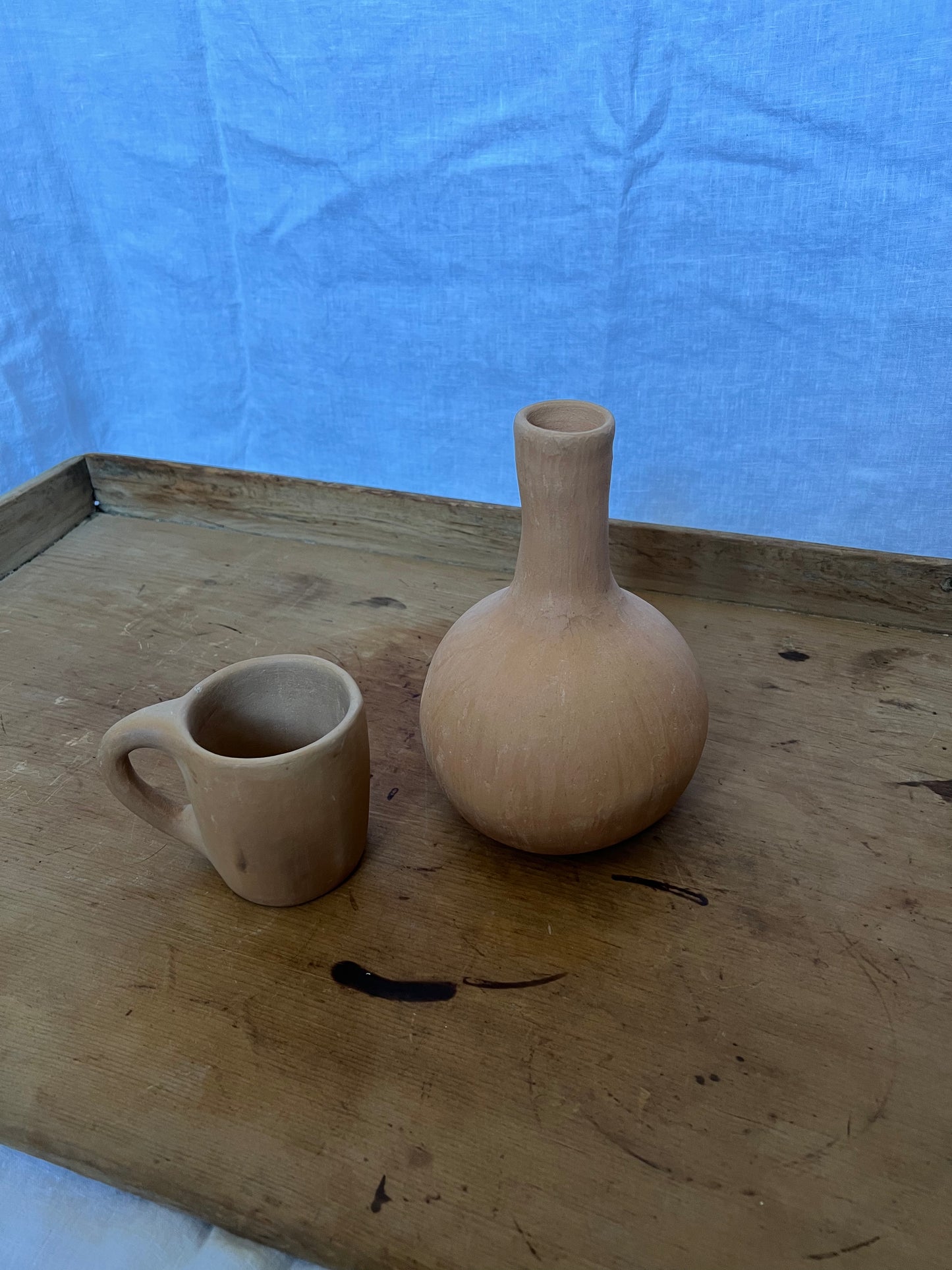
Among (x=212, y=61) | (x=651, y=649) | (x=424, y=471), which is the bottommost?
(x=424, y=471)

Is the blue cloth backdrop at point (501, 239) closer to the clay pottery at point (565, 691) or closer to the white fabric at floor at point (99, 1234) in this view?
the clay pottery at point (565, 691)

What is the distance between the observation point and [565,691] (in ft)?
1.88

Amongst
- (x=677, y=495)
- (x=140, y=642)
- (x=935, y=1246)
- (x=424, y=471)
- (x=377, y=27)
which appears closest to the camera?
(x=935, y=1246)

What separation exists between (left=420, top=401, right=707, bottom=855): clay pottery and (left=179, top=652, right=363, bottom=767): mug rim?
0.06 m

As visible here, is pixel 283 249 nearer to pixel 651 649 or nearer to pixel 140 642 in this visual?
pixel 140 642

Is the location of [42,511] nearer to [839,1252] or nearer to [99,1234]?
[99,1234]

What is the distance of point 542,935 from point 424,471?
0.91 m

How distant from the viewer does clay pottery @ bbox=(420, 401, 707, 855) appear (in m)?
0.57

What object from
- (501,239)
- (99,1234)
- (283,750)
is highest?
(501,239)

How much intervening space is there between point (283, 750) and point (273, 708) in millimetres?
29

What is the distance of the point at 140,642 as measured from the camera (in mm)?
892

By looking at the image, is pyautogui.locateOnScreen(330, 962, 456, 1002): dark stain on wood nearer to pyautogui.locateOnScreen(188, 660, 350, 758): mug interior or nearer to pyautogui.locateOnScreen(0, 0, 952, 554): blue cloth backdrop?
pyautogui.locateOnScreen(188, 660, 350, 758): mug interior

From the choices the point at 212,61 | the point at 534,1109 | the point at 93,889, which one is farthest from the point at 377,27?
the point at 534,1109

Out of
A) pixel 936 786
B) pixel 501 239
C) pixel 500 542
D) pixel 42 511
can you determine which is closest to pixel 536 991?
pixel 936 786
